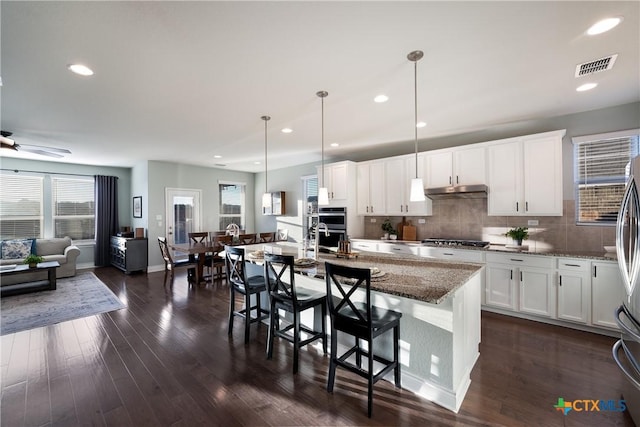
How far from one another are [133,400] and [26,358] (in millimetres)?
1590

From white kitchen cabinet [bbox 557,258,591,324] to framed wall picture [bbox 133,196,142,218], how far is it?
27.4 ft

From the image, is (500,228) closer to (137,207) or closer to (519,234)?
(519,234)

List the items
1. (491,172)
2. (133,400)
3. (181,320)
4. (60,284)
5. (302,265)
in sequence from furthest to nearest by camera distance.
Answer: (60,284) → (491,172) → (181,320) → (302,265) → (133,400)

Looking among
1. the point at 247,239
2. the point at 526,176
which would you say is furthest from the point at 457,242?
the point at 247,239

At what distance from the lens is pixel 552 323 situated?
133 inches

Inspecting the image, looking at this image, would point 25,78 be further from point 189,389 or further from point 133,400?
point 189,389

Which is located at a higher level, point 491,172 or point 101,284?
point 491,172

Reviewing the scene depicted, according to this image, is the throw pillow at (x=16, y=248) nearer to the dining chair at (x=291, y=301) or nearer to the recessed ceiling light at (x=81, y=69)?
the recessed ceiling light at (x=81, y=69)

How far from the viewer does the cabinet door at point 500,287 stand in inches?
141

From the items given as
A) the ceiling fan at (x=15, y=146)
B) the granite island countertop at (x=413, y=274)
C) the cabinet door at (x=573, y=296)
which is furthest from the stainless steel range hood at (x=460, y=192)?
the ceiling fan at (x=15, y=146)

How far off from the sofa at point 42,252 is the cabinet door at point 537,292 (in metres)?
8.18

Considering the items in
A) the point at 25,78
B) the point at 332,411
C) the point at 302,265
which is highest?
the point at 25,78

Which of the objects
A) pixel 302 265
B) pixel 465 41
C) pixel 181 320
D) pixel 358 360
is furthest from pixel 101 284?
pixel 465 41

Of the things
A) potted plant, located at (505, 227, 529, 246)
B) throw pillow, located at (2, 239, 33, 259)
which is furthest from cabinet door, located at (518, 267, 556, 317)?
throw pillow, located at (2, 239, 33, 259)
